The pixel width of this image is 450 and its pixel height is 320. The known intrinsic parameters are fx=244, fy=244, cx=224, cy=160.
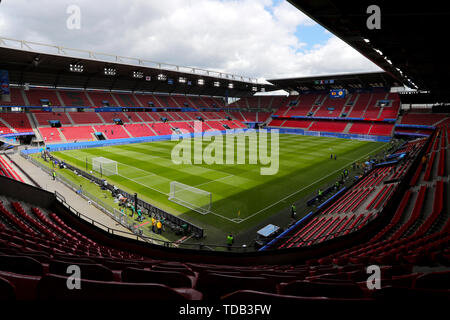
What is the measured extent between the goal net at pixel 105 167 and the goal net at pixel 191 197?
30.6 feet

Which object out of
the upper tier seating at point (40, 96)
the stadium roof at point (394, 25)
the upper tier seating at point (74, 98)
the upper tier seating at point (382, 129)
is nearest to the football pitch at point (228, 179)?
the stadium roof at point (394, 25)

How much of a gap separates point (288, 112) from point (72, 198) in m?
71.4

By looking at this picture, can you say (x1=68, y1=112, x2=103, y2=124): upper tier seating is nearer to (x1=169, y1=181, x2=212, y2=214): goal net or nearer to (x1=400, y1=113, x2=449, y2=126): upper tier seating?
(x1=169, y1=181, x2=212, y2=214): goal net

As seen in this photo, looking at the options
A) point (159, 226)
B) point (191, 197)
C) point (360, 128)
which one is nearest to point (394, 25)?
point (159, 226)

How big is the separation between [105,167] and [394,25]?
2915 cm

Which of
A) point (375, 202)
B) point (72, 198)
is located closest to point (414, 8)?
point (375, 202)

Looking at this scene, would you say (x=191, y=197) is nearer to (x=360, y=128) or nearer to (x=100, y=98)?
(x=100, y=98)

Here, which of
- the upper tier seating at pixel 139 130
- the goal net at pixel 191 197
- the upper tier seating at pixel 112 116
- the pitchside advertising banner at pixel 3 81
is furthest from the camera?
the upper tier seating at pixel 112 116

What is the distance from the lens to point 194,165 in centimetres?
3166

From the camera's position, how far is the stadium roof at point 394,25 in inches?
262

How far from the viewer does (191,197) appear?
2122cm

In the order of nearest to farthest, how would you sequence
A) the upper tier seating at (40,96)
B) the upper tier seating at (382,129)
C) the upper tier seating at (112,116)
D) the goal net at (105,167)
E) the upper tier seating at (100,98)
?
the goal net at (105,167) < the upper tier seating at (40,96) < the upper tier seating at (112,116) < the upper tier seating at (382,129) < the upper tier seating at (100,98)

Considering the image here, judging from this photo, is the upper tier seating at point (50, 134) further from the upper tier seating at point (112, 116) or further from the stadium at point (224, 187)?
the upper tier seating at point (112, 116)
